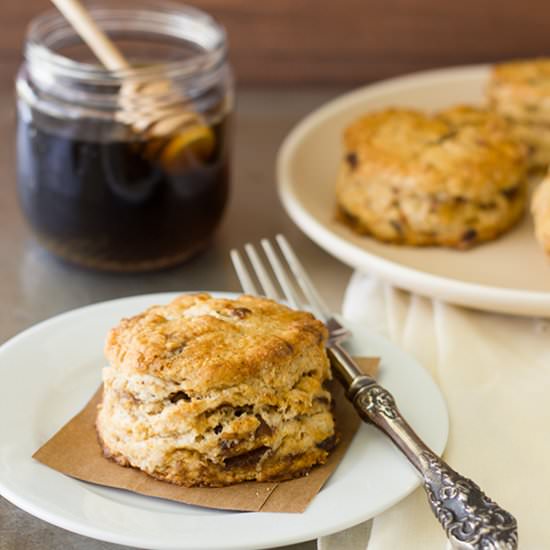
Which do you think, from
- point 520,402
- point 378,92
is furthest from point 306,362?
point 378,92

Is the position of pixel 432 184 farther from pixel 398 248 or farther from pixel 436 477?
pixel 436 477

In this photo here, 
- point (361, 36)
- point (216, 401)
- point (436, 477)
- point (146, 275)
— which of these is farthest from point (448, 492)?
point (361, 36)

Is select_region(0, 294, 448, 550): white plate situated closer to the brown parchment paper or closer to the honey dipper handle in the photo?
the brown parchment paper

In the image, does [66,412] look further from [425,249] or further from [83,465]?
[425,249]

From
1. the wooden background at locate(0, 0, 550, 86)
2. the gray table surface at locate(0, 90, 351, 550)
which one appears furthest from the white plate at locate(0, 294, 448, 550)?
the wooden background at locate(0, 0, 550, 86)

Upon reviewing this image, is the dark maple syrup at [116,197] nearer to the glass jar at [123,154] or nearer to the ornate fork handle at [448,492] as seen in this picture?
the glass jar at [123,154]

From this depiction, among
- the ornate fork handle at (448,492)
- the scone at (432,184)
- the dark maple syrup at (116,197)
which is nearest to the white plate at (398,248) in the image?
the scone at (432,184)
